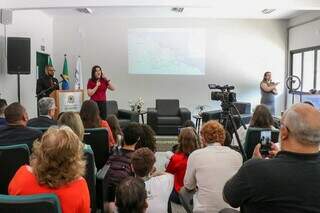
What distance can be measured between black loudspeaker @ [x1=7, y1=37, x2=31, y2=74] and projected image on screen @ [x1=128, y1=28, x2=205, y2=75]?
10.4 feet

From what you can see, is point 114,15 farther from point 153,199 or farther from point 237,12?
point 153,199

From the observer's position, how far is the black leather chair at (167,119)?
26.3 feet

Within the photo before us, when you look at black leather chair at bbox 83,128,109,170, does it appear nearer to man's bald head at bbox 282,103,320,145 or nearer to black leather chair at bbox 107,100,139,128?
man's bald head at bbox 282,103,320,145

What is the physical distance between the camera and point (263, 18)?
9297 millimetres

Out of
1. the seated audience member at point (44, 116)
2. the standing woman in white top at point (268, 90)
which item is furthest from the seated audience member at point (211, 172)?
the standing woman in white top at point (268, 90)

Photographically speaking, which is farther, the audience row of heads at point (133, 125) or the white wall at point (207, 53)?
the white wall at point (207, 53)

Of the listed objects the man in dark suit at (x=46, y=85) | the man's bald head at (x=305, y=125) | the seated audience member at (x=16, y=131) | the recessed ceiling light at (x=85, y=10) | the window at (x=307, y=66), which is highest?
the recessed ceiling light at (x=85, y=10)

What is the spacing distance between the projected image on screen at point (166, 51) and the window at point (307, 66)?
7.55ft

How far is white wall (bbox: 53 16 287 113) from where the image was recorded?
9.33 metres

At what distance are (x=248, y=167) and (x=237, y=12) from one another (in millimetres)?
7582

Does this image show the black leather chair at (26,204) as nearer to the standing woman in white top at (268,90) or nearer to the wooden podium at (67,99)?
the wooden podium at (67,99)

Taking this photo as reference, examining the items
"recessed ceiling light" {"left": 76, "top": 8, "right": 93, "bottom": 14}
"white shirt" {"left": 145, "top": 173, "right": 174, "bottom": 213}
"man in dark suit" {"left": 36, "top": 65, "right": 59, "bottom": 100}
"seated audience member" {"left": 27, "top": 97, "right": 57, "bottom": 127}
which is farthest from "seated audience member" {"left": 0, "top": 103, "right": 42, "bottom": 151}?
"recessed ceiling light" {"left": 76, "top": 8, "right": 93, "bottom": 14}

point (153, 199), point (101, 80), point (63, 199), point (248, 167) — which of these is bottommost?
point (153, 199)

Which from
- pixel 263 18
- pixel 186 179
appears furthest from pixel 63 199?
pixel 263 18
